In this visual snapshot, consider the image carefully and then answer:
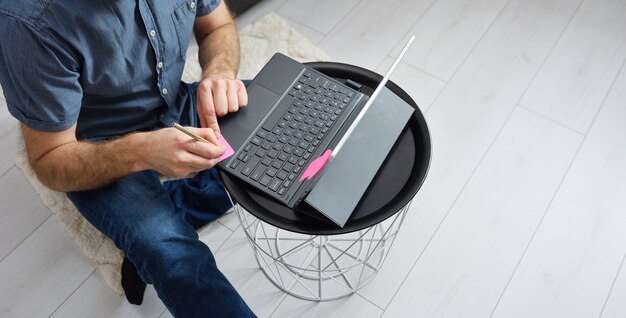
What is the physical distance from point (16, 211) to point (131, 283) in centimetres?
45

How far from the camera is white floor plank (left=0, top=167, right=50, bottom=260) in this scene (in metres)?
1.44

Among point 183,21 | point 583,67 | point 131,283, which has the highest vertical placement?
point 583,67

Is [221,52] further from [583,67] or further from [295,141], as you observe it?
[583,67]

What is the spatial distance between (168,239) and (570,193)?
1.08 meters

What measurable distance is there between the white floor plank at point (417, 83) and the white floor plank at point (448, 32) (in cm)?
3

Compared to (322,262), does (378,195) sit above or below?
above

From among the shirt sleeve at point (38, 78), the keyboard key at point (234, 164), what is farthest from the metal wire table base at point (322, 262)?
the shirt sleeve at point (38, 78)

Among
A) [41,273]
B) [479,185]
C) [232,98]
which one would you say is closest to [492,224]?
[479,185]

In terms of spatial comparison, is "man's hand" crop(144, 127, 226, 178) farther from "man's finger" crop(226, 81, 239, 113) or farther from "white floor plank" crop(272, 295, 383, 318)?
"white floor plank" crop(272, 295, 383, 318)

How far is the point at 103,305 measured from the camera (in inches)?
52.8

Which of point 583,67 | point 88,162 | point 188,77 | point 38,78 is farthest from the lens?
point 583,67

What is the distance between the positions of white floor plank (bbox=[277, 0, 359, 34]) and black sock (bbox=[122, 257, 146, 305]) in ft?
3.24

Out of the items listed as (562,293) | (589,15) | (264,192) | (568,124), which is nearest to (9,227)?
(264,192)

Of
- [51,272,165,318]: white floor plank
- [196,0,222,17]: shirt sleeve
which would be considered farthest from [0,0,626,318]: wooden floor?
[196,0,222,17]: shirt sleeve
